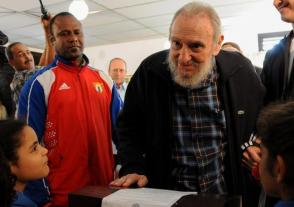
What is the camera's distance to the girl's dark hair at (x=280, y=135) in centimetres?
78

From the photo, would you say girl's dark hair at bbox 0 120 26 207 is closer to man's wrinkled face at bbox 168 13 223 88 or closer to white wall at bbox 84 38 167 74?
man's wrinkled face at bbox 168 13 223 88

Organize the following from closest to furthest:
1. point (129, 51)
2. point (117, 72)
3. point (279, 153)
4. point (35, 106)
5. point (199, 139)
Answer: point (279, 153)
point (199, 139)
point (35, 106)
point (117, 72)
point (129, 51)

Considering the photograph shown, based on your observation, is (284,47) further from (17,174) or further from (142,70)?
(17,174)

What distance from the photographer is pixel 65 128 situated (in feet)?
5.05

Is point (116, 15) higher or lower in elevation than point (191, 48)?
higher

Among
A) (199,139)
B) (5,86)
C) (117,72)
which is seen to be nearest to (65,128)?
(199,139)

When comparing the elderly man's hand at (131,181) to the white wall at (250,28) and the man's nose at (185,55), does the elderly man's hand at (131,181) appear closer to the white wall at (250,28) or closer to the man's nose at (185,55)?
the man's nose at (185,55)

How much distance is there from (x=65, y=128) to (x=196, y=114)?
2.00 ft

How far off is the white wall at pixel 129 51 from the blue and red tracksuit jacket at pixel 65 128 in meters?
5.38

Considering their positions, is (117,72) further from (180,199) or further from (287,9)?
(180,199)

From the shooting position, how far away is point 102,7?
439 cm

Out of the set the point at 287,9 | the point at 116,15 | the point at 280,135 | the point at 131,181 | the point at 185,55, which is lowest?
the point at 131,181

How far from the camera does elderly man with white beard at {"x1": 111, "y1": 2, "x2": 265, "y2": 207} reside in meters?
1.22

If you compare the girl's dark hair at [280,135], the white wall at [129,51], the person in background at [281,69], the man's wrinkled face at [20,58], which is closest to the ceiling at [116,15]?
the white wall at [129,51]
